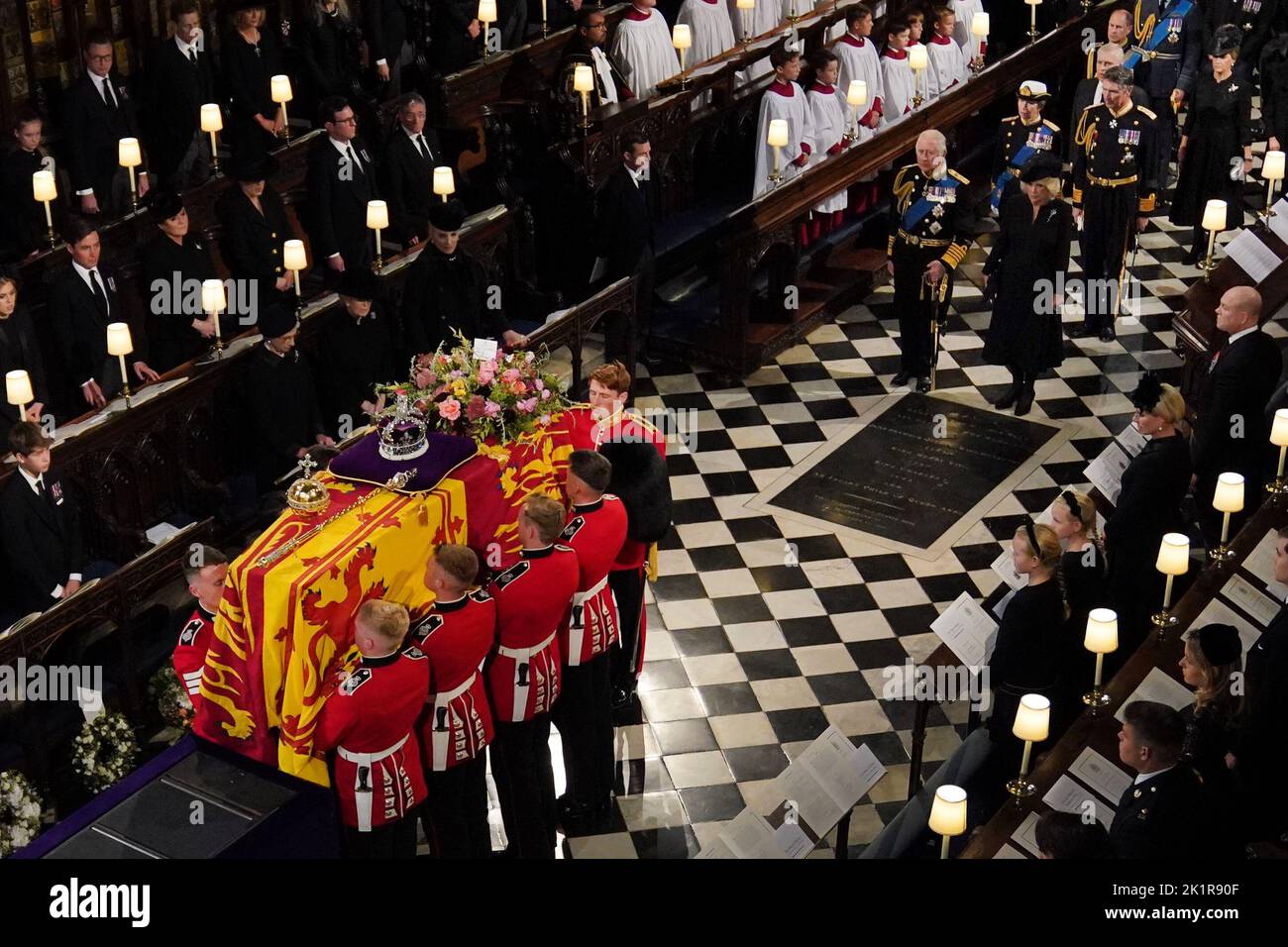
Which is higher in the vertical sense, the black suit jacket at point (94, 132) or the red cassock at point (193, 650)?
the black suit jacket at point (94, 132)

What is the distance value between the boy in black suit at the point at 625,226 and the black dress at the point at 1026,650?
462 centimetres

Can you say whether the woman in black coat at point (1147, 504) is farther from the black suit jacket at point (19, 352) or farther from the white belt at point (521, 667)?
the black suit jacket at point (19, 352)

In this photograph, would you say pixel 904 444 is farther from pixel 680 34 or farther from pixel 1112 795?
pixel 1112 795

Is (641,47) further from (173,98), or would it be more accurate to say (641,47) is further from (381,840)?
(381,840)

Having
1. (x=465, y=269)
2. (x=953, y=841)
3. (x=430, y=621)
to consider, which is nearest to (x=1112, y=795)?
(x=953, y=841)

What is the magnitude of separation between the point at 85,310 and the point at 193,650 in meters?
3.63

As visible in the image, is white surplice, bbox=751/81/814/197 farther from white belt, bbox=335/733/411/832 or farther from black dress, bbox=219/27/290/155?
white belt, bbox=335/733/411/832

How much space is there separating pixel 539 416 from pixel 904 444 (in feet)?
13.9

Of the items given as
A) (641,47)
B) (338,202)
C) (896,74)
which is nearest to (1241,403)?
(338,202)

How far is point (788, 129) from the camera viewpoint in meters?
13.6

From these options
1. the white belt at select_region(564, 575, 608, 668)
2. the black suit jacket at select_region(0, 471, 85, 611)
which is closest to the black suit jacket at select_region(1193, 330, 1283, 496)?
the white belt at select_region(564, 575, 608, 668)

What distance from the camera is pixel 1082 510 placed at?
25.7 feet

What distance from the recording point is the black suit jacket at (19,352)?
9555 millimetres

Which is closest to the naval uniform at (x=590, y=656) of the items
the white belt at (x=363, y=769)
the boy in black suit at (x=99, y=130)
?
the white belt at (x=363, y=769)
